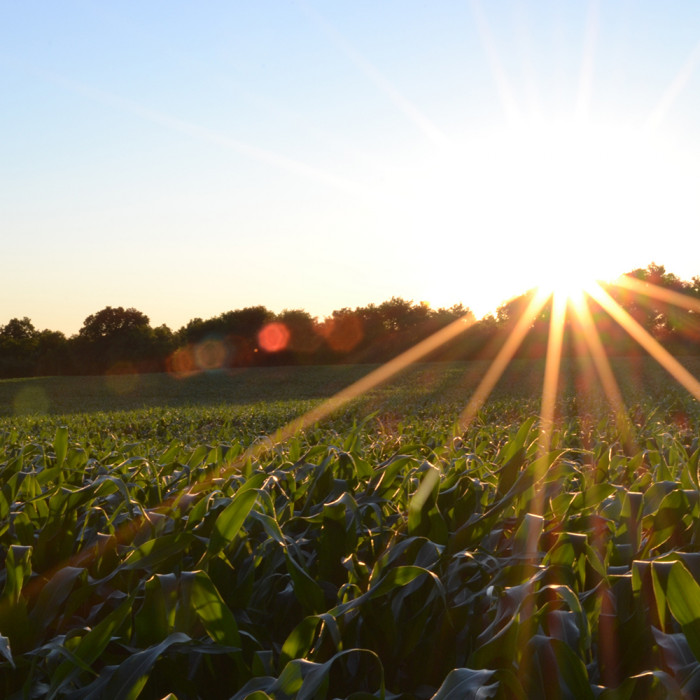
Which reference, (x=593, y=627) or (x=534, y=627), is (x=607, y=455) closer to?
(x=593, y=627)

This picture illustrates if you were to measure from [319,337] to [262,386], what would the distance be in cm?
1957

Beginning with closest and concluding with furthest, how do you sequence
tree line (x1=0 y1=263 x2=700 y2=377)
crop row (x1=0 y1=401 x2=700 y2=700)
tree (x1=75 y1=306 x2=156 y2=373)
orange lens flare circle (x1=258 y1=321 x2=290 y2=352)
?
crop row (x1=0 y1=401 x2=700 y2=700), tree line (x1=0 y1=263 x2=700 y2=377), orange lens flare circle (x1=258 y1=321 x2=290 y2=352), tree (x1=75 y1=306 x2=156 y2=373)

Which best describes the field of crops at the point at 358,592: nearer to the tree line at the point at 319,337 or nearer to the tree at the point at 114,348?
the tree line at the point at 319,337

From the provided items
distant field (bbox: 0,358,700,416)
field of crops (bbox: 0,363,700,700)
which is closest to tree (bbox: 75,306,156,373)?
distant field (bbox: 0,358,700,416)

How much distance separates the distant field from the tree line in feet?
27.8

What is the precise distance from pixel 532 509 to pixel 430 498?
1.10 feet

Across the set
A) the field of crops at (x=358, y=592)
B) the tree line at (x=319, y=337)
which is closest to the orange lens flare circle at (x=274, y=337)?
the tree line at (x=319, y=337)

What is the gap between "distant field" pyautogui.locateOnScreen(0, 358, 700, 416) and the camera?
22.5m

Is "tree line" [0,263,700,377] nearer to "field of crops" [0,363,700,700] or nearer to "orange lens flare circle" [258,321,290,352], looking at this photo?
"orange lens flare circle" [258,321,290,352]

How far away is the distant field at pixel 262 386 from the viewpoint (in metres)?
22.5

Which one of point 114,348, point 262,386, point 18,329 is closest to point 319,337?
point 114,348

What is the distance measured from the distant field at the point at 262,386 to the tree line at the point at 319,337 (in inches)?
334

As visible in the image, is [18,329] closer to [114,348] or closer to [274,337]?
→ [114,348]

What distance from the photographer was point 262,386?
108ft
